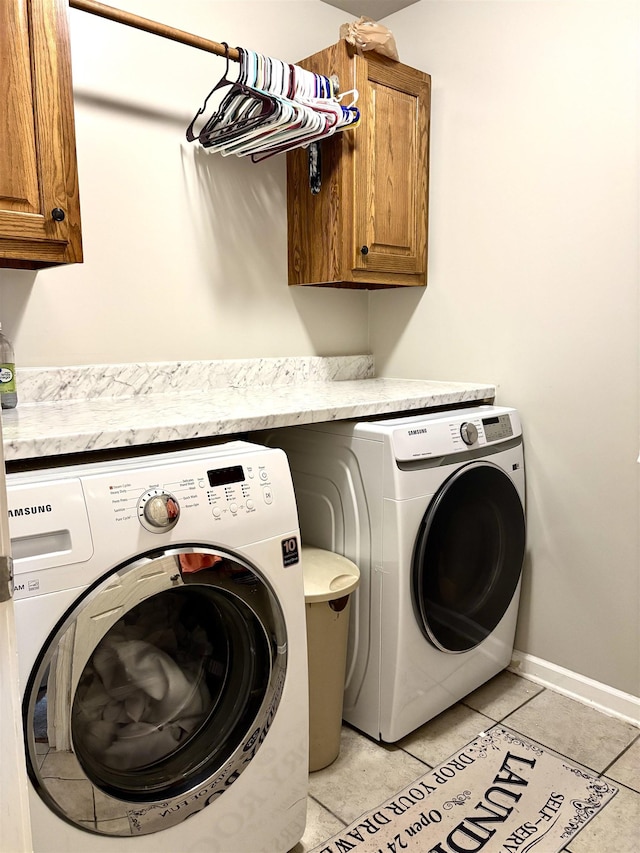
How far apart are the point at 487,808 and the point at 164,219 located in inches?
76.2

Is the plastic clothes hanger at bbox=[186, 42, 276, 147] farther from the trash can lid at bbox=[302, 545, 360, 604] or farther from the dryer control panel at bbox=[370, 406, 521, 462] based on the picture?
the trash can lid at bbox=[302, 545, 360, 604]

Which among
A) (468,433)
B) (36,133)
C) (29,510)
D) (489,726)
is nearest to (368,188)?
(468,433)

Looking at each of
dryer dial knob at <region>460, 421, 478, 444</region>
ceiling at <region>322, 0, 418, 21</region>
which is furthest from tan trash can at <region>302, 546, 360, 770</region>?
ceiling at <region>322, 0, 418, 21</region>

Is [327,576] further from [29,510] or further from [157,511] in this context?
[29,510]

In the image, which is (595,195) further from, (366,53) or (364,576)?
(364,576)

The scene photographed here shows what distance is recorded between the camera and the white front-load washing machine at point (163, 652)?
1058mm

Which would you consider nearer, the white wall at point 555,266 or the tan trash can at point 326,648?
the tan trash can at point 326,648

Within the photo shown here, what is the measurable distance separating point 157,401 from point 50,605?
0.92m

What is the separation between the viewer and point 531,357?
7.09 feet

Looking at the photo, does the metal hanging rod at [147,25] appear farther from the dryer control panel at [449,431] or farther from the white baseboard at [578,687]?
the white baseboard at [578,687]

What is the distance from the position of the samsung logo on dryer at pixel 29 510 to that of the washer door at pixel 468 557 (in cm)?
101

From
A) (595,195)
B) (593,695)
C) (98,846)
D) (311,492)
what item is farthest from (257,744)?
(595,195)

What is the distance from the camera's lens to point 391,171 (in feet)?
7.43

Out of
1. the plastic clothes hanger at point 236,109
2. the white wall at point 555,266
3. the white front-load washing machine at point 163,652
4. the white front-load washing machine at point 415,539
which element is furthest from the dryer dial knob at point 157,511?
the white wall at point 555,266
